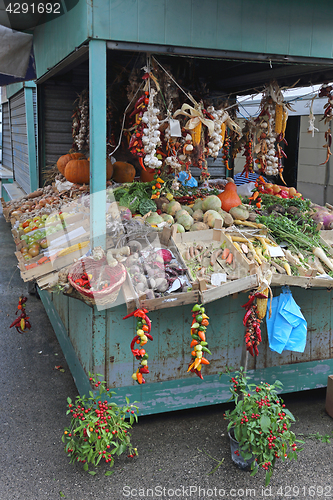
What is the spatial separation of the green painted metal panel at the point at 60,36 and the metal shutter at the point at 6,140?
8629mm

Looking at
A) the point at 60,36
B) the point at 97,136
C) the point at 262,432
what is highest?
the point at 60,36

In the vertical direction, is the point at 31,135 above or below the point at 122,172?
above

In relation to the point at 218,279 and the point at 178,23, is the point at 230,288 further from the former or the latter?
the point at 178,23

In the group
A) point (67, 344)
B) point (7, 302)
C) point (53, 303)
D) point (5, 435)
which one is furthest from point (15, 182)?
point (5, 435)

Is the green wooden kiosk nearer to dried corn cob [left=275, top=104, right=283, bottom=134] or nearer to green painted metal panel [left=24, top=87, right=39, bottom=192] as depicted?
dried corn cob [left=275, top=104, right=283, bottom=134]

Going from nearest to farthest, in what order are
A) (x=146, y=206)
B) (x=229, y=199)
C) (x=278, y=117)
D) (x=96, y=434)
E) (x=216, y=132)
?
(x=96, y=434) < (x=216, y=132) < (x=146, y=206) < (x=278, y=117) < (x=229, y=199)

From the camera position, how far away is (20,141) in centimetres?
1055

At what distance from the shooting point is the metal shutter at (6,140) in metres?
13.4

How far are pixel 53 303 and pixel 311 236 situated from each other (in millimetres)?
2909

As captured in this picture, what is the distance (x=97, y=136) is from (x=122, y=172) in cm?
268

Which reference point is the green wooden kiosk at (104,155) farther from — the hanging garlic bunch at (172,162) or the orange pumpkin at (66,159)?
the orange pumpkin at (66,159)

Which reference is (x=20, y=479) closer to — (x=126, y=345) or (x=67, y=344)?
(x=126, y=345)

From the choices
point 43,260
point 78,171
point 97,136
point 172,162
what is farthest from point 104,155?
point 78,171

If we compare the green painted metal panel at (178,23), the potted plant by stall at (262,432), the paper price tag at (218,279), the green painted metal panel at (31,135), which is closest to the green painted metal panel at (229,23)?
the green painted metal panel at (178,23)
